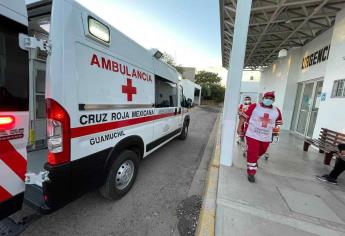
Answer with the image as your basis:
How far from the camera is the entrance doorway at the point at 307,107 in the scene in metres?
7.42

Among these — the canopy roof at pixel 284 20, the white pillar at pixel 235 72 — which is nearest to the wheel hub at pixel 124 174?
the white pillar at pixel 235 72

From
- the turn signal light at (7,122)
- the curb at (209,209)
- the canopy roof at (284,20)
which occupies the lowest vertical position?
the curb at (209,209)

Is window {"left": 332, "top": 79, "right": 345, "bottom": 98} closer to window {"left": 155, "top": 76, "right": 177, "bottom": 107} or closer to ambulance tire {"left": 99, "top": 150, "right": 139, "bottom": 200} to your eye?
window {"left": 155, "top": 76, "right": 177, "bottom": 107}

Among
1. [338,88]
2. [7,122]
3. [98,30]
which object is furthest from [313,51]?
[7,122]

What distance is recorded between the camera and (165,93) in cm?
463

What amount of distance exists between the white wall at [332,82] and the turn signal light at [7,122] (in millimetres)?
6829

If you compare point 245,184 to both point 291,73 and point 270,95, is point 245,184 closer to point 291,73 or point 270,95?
point 270,95

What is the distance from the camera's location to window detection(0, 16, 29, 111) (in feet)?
4.94

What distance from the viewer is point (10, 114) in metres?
1.57

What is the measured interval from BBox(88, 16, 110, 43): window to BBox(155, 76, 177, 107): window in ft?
5.50

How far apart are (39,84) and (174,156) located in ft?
11.0

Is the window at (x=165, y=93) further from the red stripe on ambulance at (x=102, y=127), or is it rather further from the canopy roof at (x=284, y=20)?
the canopy roof at (x=284, y=20)

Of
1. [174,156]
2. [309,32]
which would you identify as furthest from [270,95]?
[309,32]

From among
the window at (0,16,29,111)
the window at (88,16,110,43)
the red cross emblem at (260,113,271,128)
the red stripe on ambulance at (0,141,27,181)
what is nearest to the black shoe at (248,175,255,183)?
the red cross emblem at (260,113,271,128)
